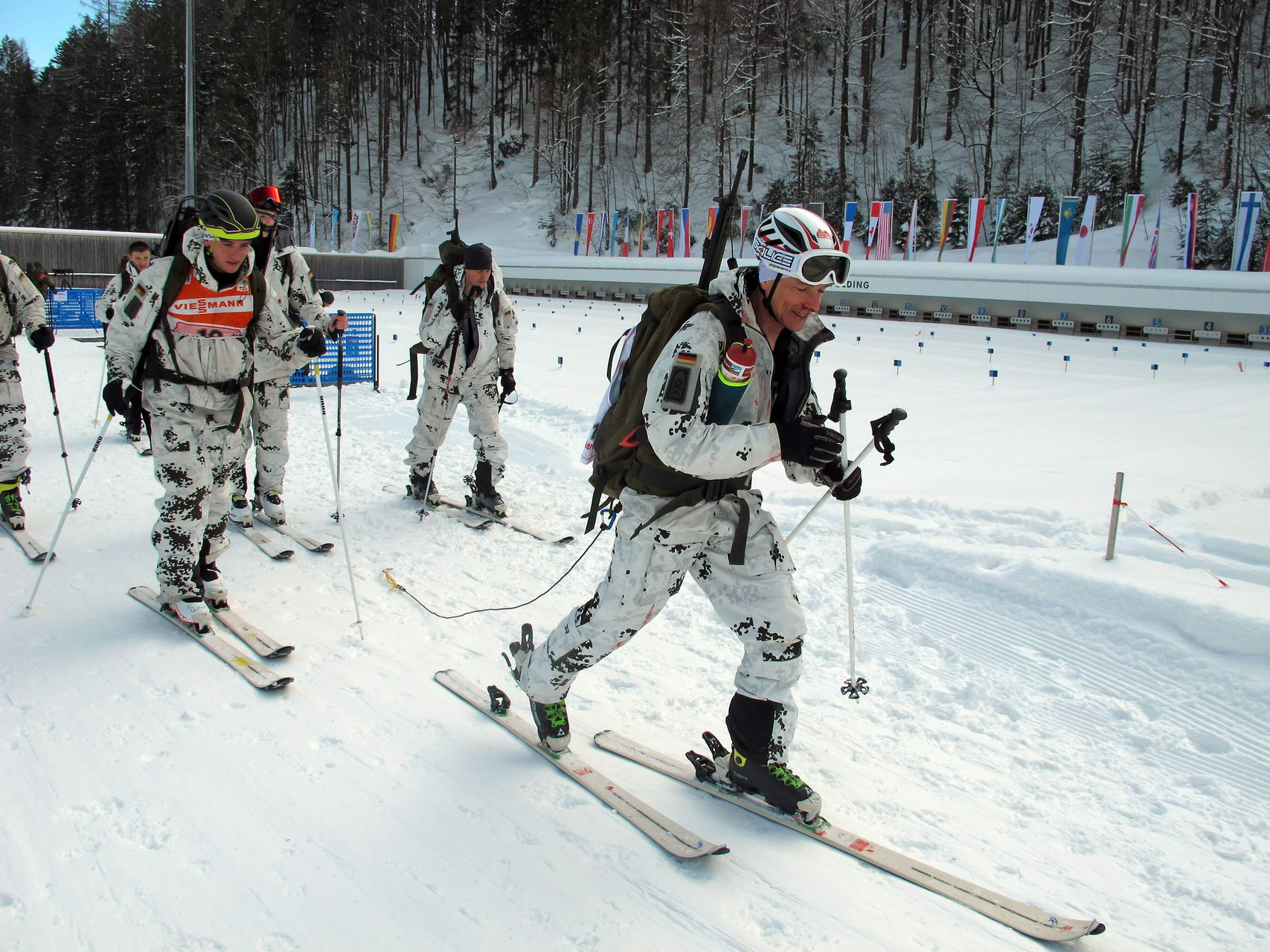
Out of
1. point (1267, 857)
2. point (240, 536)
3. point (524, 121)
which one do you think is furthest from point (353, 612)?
point (524, 121)

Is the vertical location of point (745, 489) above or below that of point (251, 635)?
above

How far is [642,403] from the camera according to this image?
2.87 meters

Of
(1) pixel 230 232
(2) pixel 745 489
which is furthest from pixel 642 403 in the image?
(1) pixel 230 232

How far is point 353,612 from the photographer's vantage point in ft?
16.5

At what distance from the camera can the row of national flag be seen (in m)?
23.6

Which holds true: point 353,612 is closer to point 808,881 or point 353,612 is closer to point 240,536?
point 240,536

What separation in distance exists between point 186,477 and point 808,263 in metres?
3.47

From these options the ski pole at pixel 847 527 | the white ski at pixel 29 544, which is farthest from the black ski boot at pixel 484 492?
the ski pole at pixel 847 527

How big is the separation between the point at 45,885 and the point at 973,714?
12.3ft

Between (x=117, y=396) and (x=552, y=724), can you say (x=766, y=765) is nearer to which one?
(x=552, y=724)

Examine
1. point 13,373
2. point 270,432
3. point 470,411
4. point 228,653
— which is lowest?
point 228,653

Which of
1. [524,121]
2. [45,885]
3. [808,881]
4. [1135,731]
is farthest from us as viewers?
[524,121]

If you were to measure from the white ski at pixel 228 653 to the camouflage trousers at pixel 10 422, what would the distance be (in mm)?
2151

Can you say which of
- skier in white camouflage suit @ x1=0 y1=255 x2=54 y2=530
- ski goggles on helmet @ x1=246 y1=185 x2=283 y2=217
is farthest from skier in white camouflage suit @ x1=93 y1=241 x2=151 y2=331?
ski goggles on helmet @ x1=246 y1=185 x2=283 y2=217
